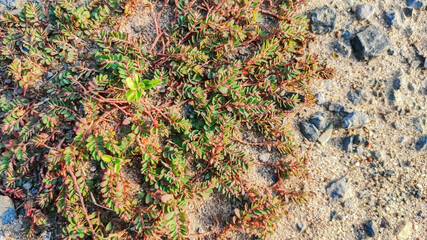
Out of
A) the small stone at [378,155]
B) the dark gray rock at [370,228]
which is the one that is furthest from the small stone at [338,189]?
the small stone at [378,155]

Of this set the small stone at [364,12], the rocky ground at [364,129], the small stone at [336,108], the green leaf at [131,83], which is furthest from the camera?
the small stone at [364,12]

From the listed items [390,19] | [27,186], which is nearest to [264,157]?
[390,19]

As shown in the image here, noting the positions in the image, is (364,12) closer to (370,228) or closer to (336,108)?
(336,108)

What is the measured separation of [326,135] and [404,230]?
1.22m

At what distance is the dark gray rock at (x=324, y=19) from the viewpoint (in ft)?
13.8

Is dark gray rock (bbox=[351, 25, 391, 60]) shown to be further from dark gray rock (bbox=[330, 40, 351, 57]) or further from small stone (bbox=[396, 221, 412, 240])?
small stone (bbox=[396, 221, 412, 240])

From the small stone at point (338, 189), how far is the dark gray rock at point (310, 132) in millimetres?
507

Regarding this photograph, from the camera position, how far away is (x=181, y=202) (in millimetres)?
3600

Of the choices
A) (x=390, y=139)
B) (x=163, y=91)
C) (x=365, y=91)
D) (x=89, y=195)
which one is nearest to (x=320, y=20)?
(x=365, y=91)

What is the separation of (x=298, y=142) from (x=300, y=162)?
0.90 ft

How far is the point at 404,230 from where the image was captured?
3.72 meters

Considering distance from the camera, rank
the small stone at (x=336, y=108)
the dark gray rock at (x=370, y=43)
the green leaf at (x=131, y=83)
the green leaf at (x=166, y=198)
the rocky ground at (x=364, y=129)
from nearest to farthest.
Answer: the green leaf at (x=131, y=83) < the green leaf at (x=166, y=198) < the rocky ground at (x=364, y=129) < the small stone at (x=336, y=108) < the dark gray rock at (x=370, y=43)

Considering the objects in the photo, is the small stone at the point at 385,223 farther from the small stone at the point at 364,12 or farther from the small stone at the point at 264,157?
the small stone at the point at 364,12

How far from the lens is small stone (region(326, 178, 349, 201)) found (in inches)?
150
